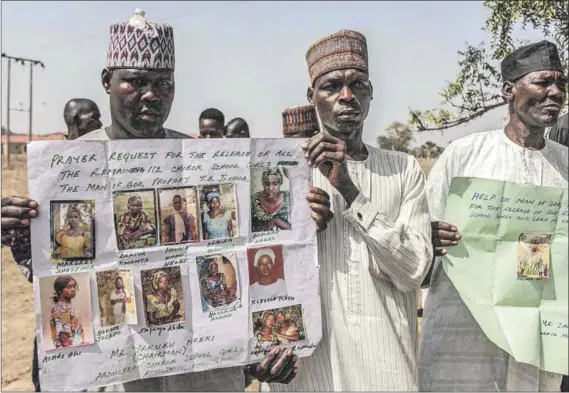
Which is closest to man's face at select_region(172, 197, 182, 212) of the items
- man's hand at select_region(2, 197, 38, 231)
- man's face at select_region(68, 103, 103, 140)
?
man's hand at select_region(2, 197, 38, 231)

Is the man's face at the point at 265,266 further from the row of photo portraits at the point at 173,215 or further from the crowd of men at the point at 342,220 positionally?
the crowd of men at the point at 342,220

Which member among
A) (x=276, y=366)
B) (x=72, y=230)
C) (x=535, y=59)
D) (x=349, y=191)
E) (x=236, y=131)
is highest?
(x=236, y=131)

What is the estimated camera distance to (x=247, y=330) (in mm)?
2150

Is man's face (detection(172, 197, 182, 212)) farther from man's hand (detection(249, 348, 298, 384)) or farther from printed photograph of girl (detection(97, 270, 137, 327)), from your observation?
man's hand (detection(249, 348, 298, 384))

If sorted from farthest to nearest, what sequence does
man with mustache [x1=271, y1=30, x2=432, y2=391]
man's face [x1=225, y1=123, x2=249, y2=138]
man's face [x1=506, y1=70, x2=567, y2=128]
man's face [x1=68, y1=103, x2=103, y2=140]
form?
man's face [x1=225, y1=123, x2=249, y2=138], man's face [x1=68, y1=103, x2=103, y2=140], man's face [x1=506, y1=70, x2=567, y2=128], man with mustache [x1=271, y1=30, x2=432, y2=391]

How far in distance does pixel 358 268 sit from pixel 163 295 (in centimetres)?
76

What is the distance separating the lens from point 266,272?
85.5 inches

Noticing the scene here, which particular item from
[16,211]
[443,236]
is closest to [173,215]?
[16,211]

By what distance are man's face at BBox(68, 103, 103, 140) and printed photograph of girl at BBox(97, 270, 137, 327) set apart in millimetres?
2941

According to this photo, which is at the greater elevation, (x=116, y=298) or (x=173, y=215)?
(x=173, y=215)

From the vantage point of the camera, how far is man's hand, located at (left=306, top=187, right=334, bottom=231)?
7.08 feet

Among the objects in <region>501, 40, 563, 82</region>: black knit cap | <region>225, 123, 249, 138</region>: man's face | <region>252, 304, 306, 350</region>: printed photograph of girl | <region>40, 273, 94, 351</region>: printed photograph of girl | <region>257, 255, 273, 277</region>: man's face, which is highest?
<region>225, 123, 249, 138</region>: man's face

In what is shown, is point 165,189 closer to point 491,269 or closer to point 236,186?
point 236,186

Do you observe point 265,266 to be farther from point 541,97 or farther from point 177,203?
point 541,97
